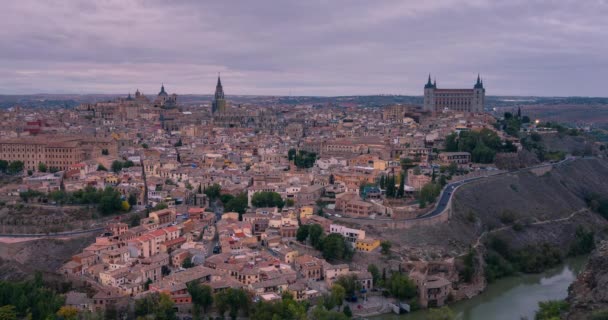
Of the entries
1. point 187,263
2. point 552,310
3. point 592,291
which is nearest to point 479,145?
point 592,291

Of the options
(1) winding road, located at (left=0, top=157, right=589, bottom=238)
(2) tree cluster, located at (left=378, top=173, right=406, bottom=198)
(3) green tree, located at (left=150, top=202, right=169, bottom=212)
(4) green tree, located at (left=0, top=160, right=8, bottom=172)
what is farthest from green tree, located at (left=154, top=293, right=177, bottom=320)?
(4) green tree, located at (left=0, top=160, right=8, bottom=172)

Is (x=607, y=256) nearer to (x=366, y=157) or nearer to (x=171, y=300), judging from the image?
(x=171, y=300)

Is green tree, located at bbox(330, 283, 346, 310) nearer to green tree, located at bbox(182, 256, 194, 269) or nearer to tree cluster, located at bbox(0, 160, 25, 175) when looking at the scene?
green tree, located at bbox(182, 256, 194, 269)

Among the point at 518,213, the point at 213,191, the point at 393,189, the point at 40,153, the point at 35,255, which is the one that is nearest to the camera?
the point at 35,255

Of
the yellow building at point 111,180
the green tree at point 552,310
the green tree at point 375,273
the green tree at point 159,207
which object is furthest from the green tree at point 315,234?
the yellow building at point 111,180

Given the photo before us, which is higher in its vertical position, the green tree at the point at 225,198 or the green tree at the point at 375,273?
the green tree at the point at 225,198

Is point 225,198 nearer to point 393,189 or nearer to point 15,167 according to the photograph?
point 393,189

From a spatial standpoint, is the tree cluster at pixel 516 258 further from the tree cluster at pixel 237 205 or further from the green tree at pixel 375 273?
the tree cluster at pixel 237 205

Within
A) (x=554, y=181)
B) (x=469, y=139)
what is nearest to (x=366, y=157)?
(x=469, y=139)
